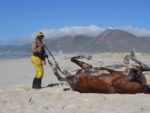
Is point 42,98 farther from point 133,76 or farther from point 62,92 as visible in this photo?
point 133,76

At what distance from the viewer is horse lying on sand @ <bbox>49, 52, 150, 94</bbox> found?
9688 mm

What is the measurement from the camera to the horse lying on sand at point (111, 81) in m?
9.69

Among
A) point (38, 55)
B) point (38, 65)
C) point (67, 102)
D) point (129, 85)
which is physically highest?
point (38, 55)

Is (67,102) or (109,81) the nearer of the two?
(67,102)

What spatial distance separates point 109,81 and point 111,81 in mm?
45

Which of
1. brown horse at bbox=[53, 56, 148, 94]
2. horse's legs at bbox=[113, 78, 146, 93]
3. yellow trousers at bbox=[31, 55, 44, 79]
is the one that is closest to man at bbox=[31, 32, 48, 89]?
yellow trousers at bbox=[31, 55, 44, 79]

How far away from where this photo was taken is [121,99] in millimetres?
9344

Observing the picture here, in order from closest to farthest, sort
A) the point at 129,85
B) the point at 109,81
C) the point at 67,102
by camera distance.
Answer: the point at 67,102 → the point at 129,85 → the point at 109,81

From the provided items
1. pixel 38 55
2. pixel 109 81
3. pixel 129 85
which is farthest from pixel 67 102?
pixel 38 55

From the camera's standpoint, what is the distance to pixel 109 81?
385 inches

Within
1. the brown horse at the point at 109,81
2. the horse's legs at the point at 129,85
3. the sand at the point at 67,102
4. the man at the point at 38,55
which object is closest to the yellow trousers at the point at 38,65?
the man at the point at 38,55

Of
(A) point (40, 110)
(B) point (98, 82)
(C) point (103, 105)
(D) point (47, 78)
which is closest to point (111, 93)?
(B) point (98, 82)

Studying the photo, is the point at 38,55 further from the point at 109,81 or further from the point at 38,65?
the point at 109,81

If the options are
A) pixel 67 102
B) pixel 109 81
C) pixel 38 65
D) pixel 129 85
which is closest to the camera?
pixel 67 102
